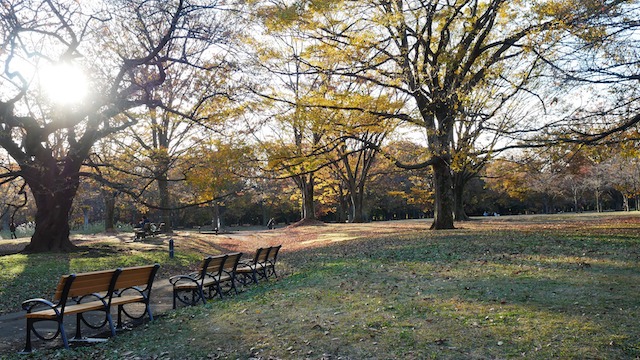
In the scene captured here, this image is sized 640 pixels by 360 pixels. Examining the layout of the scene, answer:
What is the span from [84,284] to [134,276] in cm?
92

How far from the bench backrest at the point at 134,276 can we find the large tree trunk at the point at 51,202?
34.2 ft

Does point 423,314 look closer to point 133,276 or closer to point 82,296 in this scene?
point 133,276

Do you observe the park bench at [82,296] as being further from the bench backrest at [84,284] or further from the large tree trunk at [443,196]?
the large tree trunk at [443,196]

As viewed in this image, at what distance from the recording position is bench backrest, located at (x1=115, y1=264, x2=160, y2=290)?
7.02 meters

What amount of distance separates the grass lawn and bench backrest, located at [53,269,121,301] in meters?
0.77

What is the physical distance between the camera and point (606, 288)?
6.99m

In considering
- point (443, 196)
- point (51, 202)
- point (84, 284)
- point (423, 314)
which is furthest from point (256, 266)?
point (443, 196)

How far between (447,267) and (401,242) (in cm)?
579

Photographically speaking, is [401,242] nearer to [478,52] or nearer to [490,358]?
[478,52]

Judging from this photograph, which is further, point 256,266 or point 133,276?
point 256,266

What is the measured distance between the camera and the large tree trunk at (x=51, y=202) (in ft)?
52.6

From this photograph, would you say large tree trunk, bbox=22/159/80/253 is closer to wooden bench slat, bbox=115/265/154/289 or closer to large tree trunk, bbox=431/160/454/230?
wooden bench slat, bbox=115/265/154/289

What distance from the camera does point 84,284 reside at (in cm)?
644

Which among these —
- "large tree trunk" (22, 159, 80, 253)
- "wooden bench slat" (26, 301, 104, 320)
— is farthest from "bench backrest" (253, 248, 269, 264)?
"large tree trunk" (22, 159, 80, 253)
